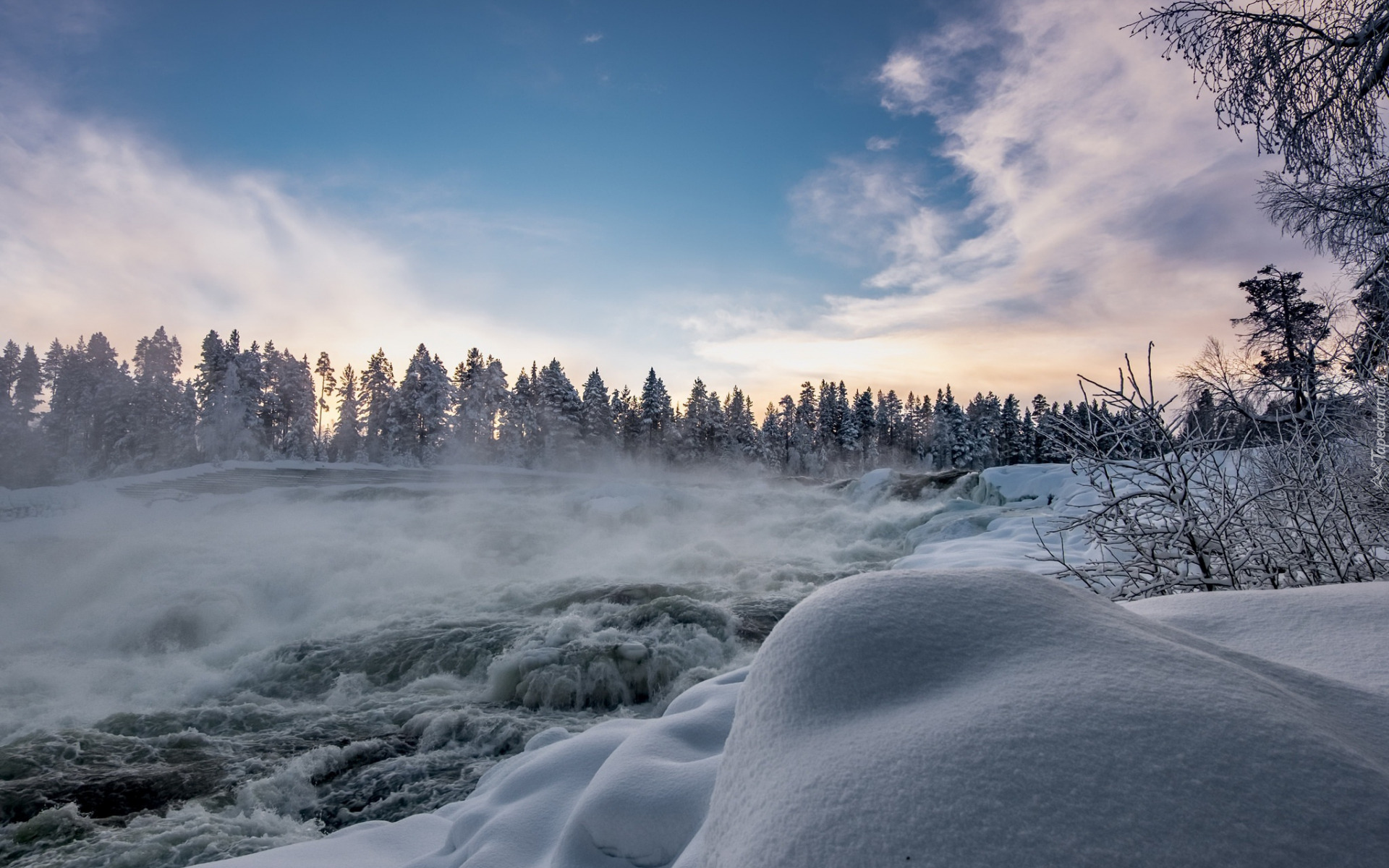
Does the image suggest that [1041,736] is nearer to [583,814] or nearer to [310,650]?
[583,814]

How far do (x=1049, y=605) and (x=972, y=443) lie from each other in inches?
2764

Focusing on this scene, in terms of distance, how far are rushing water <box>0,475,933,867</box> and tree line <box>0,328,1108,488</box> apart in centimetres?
3184

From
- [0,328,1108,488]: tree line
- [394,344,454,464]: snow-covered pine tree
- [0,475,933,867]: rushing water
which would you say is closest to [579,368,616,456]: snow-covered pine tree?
[0,328,1108,488]: tree line

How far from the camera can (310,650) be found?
857 centimetres

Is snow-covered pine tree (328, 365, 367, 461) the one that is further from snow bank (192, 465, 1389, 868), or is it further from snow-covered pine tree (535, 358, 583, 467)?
snow bank (192, 465, 1389, 868)

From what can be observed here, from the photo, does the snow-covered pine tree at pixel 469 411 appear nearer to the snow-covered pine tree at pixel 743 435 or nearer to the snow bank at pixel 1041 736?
A: the snow-covered pine tree at pixel 743 435

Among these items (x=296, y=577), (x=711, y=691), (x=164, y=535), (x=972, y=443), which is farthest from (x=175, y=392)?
(x=972, y=443)

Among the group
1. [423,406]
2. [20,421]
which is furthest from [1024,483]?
[20,421]

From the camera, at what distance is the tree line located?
43594 mm

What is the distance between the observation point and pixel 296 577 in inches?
444

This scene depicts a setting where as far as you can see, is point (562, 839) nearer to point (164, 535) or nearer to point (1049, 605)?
point (1049, 605)

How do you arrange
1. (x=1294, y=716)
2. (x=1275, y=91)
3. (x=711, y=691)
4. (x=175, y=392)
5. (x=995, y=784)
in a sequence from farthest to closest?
(x=175, y=392) → (x=1275, y=91) → (x=711, y=691) → (x=1294, y=716) → (x=995, y=784)

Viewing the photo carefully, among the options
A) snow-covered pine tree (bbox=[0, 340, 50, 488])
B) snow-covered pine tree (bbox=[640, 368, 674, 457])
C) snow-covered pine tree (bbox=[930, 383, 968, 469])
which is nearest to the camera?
snow-covered pine tree (bbox=[0, 340, 50, 488])

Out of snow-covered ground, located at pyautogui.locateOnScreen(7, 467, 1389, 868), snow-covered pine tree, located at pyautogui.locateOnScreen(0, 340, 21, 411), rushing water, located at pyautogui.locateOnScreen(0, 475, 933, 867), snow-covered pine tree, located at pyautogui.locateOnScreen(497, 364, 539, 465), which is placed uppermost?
snow-covered pine tree, located at pyautogui.locateOnScreen(0, 340, 21, 411)
